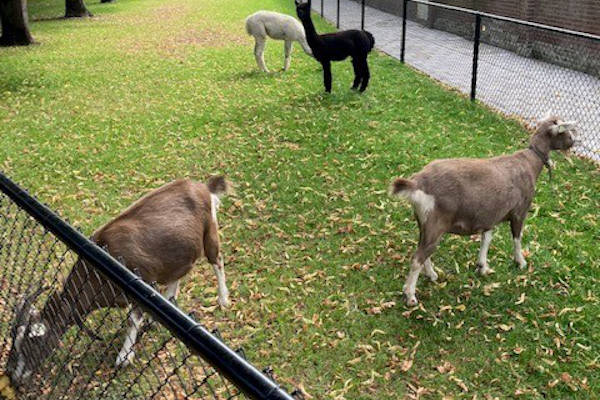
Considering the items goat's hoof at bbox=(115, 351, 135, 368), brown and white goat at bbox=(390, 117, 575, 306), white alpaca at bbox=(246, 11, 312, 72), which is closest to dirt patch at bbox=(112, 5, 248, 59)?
white alpaca at bbox=(246, 11, 312, 72)

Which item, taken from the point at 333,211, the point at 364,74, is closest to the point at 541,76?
the point at 364,74

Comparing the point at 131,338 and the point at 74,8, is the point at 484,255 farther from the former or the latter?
the point at 74,8

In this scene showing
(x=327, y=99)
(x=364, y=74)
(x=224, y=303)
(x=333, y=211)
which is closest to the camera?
(x=224, y=303)

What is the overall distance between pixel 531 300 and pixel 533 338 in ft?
1.63

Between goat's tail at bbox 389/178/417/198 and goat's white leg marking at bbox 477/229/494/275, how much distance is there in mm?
1094

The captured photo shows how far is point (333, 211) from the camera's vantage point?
650 centimetres

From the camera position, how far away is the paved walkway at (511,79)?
9219mm

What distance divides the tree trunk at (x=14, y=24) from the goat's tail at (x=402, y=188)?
1636cm

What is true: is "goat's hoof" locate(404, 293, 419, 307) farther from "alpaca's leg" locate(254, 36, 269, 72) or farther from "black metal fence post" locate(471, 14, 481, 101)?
"alpaca's leg" locate(254, 36, 269, 72)

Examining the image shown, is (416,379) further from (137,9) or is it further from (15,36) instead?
(137,9)

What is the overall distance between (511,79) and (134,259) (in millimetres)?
9953

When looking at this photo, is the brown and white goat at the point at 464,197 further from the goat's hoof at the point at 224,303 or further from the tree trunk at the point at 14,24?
the tree trunk at the point at 14,24

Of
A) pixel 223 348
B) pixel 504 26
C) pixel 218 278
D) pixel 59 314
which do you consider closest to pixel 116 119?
pixel 218 278

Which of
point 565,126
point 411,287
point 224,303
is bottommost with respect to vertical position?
point 224,303
